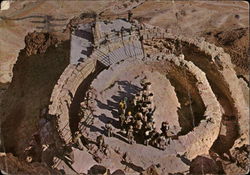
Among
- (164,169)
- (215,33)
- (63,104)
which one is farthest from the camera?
(215,33)

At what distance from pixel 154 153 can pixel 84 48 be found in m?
9.32

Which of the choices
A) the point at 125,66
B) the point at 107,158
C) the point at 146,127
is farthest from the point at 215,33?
the point at 107,158

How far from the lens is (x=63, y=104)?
997 inches

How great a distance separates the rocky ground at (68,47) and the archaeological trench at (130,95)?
0.08 m

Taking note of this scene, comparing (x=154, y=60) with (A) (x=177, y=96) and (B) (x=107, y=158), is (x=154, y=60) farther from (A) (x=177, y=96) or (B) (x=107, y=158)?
(B) (x=107, y=158)

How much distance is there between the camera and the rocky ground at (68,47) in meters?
24.8

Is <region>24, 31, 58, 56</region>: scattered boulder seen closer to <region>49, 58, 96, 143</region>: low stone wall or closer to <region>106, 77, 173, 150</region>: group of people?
<region>49, 58, 96, 143</region>: low stone wall

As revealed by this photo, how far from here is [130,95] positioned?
84.1 ft

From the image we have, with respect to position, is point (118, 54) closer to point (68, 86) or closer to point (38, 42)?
point (68, 86)

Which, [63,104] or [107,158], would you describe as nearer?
[107,158]

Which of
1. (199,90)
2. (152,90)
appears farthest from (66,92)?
(199,90)

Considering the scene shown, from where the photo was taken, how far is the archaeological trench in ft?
73.4

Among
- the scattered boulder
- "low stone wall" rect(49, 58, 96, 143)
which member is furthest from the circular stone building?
the scattered boulder

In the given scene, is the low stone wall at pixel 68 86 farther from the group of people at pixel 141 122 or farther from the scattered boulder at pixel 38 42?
the scattered boulder at pixel 38 42
